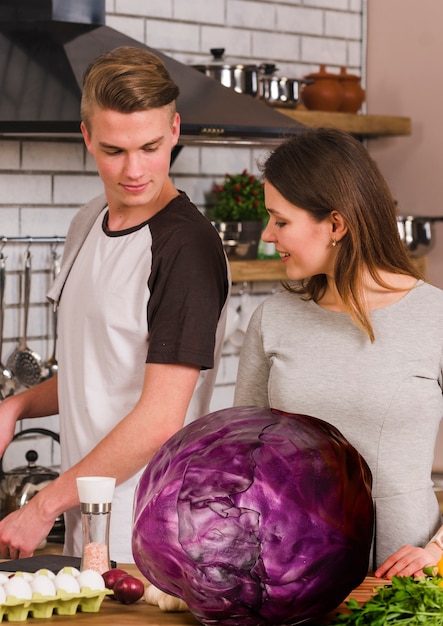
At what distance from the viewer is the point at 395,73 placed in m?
4.61

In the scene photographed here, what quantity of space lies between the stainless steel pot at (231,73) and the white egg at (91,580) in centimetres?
243

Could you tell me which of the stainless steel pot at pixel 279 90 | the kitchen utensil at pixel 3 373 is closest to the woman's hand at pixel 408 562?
the kitchen utensil at pixel 3 373

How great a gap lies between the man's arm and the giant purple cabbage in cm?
45

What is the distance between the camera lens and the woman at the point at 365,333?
1.80 meters

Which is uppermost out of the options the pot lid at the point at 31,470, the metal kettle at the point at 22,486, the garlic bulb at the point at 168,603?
the garlic bulb at the point at 168,603

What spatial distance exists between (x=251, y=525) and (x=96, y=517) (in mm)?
352

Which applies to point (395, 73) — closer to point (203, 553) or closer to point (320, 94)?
point (320, 94)

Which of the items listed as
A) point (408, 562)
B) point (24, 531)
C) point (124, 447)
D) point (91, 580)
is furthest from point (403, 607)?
point (24, 531)

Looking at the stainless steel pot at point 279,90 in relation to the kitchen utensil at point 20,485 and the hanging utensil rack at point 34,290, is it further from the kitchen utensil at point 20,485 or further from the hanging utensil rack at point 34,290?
the kitchen utensil at point 20,485

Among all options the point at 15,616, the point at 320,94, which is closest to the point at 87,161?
the point at 320,94

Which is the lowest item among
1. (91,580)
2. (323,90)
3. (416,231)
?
(91,580)

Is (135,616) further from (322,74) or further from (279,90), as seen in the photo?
(322,74)

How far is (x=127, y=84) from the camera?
1.91 m

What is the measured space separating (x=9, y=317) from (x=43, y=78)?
34.6 inches
